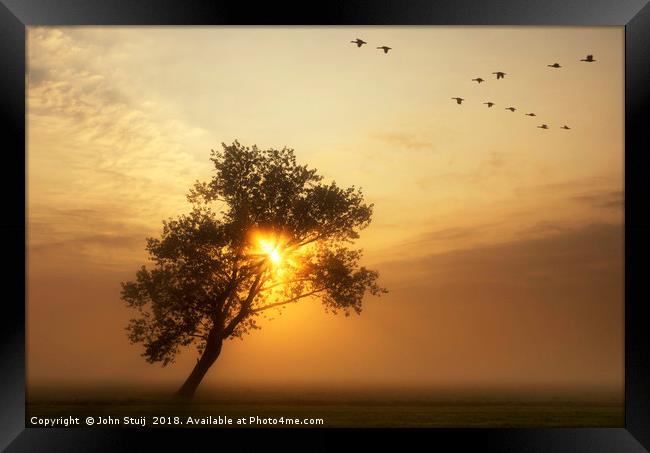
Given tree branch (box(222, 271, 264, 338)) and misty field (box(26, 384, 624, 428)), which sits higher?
tree branch (box(222, 271, 264, 338))

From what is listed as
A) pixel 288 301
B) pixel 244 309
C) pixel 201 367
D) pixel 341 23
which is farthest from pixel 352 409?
pixel 341 23

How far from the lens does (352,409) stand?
38.3 feet

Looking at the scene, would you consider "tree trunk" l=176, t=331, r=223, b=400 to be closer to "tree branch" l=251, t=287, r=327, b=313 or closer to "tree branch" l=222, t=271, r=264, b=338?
"tree branch" l=222, t=271, r=264, b=338

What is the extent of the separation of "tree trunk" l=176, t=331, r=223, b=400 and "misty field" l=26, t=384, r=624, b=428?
0.20 metres

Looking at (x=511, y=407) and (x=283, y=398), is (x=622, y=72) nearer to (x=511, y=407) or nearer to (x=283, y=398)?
(x=511, y=407)

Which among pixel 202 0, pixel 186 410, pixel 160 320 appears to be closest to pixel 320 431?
pixel 186 410

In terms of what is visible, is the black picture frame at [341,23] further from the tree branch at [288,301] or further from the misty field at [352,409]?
the tree branch at [288,301]

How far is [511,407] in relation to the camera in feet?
39.9

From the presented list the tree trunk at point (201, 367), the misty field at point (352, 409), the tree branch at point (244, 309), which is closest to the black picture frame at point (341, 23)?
the misty field at point (352, 409)

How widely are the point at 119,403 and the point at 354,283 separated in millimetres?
3982

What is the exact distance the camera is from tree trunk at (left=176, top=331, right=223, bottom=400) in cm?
1232

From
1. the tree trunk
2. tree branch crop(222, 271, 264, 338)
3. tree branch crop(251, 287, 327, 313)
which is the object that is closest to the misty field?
the tree trunk

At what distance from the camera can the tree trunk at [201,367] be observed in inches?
485

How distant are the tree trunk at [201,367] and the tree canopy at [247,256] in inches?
5.7
